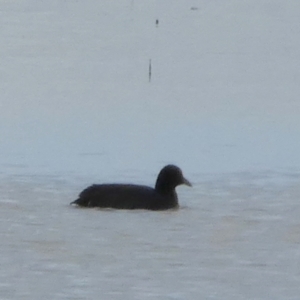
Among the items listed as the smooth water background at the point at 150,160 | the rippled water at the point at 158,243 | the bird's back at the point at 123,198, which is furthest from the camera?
the bird's back at the point at 123,198

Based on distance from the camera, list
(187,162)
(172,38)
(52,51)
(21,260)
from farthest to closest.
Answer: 1. (172,38)
2. (52,51)
3. (187,162)
4. (21,260)

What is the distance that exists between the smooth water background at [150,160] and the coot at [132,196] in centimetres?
12

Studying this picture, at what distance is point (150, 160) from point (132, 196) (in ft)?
7.00

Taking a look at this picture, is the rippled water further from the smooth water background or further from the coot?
the coot

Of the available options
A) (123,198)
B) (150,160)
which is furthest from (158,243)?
(150,160)

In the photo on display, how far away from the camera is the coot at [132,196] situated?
1199cm

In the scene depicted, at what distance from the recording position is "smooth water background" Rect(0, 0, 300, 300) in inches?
383

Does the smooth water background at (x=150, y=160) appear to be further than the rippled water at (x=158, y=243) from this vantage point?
Yes

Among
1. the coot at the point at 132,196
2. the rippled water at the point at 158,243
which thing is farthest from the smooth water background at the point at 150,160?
the coot at the point at 132,196

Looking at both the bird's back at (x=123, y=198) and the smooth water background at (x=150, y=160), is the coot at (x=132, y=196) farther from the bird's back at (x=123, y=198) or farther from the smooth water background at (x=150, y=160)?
the smooth water background at (x=150, y=160)

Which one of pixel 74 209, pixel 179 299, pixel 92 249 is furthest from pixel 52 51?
pixel 179 299

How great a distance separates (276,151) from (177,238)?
4.01m

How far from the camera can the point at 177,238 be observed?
10844 millimetres

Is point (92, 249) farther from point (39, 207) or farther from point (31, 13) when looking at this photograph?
point (31, 13)
